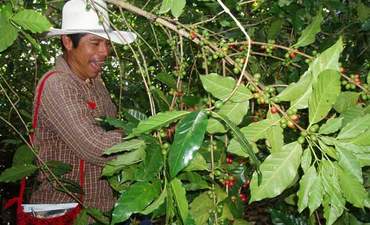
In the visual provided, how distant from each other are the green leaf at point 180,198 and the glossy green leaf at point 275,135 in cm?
32

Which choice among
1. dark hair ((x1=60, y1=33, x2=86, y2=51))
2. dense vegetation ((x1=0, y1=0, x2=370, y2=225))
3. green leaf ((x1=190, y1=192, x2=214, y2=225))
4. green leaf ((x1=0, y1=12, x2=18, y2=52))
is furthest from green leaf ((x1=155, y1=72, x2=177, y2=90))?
dark hair ((x1=60, y1=33, x2=86, y2=51))

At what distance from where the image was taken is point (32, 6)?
2.78 metres

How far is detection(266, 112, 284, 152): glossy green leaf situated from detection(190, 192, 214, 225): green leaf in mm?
398

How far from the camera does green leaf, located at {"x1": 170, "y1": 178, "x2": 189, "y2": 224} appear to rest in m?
1.06

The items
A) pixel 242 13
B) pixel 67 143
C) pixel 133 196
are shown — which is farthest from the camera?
pixel 242 13

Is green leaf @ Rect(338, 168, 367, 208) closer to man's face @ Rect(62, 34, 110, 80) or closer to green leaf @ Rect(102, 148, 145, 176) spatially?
green leaf @ Rect(102, 148, 145, 176)

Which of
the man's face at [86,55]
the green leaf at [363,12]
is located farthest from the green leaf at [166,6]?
the green leaf at [363,12]

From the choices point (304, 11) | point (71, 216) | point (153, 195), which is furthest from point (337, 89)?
point (71, 216)

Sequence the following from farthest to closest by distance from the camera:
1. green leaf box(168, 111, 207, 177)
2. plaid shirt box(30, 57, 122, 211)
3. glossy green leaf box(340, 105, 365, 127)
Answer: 1. plaid shirt box(30, 57, 122, 211)
2. glossy green leaf box(340, 105, 365, 127)
3. green leaf box(168, 111, 207, 177)

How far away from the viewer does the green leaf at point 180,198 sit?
1.06 m

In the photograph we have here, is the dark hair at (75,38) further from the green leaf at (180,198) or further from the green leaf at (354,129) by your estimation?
the green leaf at (354,129)

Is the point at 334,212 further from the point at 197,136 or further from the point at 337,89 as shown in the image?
the point at 197,136

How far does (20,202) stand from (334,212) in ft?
5.08

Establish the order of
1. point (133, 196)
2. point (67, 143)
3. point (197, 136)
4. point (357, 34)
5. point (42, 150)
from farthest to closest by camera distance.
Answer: point (357, 34) → point (42, 150) → point (67, 143) → point (133, 196) → point (197, 136)
